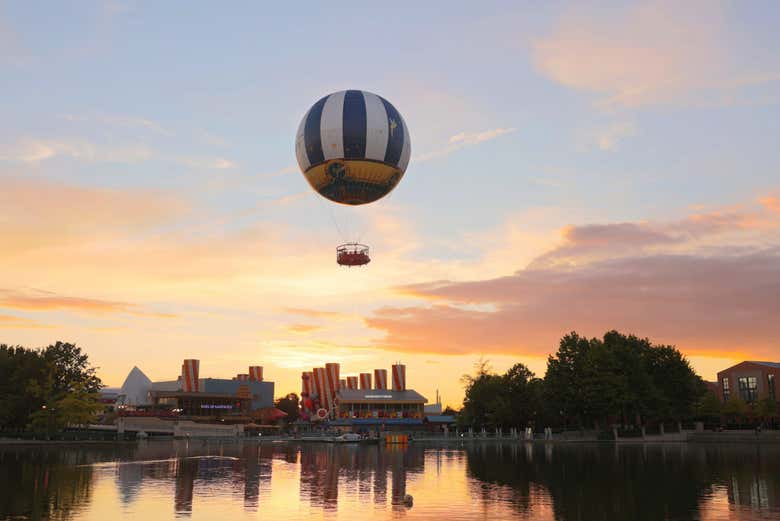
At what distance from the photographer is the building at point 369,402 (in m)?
146

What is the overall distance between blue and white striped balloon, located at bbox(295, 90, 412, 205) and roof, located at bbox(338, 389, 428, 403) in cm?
10040

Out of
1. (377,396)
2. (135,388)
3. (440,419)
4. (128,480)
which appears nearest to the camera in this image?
(128,480)

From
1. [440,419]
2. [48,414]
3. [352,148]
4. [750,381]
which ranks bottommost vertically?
[440,419]

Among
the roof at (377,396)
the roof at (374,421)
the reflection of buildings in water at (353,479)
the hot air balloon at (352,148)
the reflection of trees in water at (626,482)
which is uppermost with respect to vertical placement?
the hot air balloon at (352,148)

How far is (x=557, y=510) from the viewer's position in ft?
95.0

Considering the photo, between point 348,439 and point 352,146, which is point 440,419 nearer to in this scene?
point 348,439

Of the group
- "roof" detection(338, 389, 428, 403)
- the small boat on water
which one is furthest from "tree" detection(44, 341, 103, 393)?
"roof" detection(338, 389, 428, 403)

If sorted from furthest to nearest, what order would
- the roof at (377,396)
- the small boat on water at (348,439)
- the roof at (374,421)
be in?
1. the roof at (377,396)
2. the roof at (374,421)
3. the small boat on water at (348,439)

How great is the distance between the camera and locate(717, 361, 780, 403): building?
134 metres

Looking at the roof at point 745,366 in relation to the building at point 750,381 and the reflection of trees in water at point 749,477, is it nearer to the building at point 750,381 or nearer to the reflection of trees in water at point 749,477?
the building at point 750,381

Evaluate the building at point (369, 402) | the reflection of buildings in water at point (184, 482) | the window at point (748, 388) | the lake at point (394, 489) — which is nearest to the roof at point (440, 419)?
the building at point (369, 402)

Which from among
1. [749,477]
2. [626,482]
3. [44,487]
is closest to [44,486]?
[44,487]

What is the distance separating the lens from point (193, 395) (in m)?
155

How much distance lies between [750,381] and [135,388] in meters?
136
